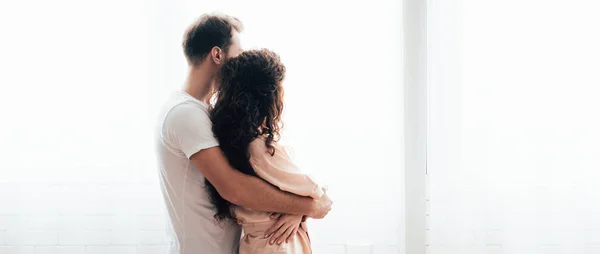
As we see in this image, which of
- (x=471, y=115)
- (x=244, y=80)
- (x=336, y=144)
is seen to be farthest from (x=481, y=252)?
(x=244, y=80)

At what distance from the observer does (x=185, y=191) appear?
177cm

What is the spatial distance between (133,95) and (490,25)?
52.1 inches

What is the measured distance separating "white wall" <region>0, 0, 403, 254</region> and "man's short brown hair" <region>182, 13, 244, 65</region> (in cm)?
45

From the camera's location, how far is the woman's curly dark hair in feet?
5.56

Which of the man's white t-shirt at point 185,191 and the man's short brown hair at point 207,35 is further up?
the man's short brown hair at point 207,35

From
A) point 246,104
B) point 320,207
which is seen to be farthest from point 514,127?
point 246,104

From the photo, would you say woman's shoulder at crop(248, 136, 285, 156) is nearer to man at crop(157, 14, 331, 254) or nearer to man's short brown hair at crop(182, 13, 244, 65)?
man at crop(157, 14, 331, 254)

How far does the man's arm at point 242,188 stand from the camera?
65.9 inches

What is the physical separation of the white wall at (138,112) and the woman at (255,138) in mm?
493

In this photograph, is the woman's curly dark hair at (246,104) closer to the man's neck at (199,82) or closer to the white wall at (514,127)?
the man's neck at (199,82)

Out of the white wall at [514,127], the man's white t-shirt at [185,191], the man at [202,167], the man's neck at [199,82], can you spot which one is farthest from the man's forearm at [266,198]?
the white wall at [514,127]

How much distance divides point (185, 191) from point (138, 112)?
26.2 inches

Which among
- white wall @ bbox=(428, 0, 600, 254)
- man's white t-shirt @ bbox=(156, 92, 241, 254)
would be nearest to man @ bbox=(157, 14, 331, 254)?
man's white t-shirt @ bbox=(156, 92, 241, 254)

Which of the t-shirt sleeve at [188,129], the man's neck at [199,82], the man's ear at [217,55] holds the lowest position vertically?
the t-shirt sleeve at [188,129]
